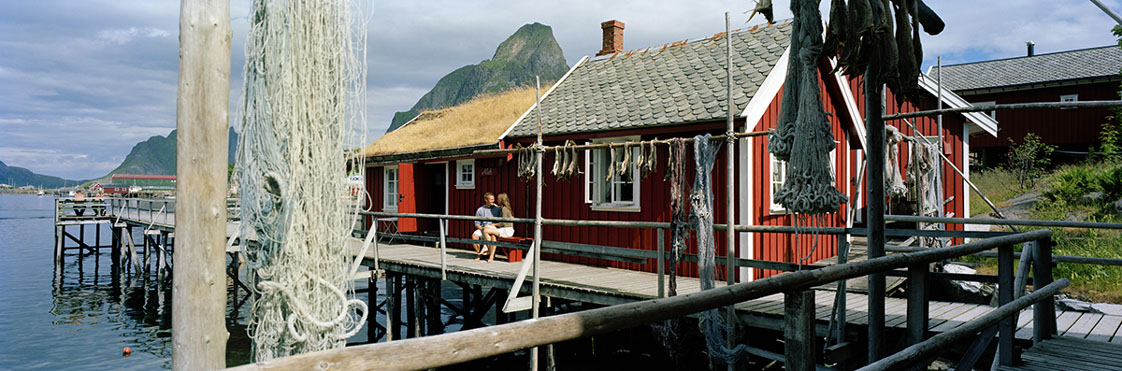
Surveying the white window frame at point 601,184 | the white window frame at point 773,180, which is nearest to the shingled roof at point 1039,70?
the white window frame at point 773,180

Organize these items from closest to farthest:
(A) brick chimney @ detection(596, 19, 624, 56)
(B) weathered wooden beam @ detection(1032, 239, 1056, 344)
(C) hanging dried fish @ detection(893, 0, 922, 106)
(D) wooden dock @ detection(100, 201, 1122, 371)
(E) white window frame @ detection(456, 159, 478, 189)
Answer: (C) hanging dried fish @ detection(893, 0, 922, 106), (B) weathered wooden beam @ detection(1032, 239, 1056, 344), (D) wooden dock @ detection(100, 201, 1122, 371), (E) white window frame @ detection(456, 159, 478, 189), (A) brick chimney @ detection(596, 19, 624, 56)

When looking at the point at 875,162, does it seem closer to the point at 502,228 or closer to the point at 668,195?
the point at 668,195

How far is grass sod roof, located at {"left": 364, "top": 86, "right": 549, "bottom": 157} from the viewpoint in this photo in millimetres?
15602

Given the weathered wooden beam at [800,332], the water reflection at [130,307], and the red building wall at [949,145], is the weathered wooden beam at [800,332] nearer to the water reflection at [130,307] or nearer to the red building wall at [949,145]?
→ the red building wall at [949,145]

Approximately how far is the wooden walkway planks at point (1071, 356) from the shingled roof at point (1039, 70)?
23.8 m

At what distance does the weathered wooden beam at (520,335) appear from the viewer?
5.49 ft

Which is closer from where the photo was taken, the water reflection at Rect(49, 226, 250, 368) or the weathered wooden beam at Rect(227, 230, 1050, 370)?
the weathered wooden beam at Rect(227, 230, 1050, 370)

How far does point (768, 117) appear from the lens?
1044 cm

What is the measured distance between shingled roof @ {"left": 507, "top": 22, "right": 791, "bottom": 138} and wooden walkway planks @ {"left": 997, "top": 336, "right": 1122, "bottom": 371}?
221 inches

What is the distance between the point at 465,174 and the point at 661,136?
222 inches

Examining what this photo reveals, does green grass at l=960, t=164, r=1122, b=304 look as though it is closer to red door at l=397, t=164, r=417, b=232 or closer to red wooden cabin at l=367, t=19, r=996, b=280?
red wooden cabin at l=367, t=19, r=996, b=280

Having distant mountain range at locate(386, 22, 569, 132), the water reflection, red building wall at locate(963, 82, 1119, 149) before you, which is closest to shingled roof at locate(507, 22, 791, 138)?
the water reflection

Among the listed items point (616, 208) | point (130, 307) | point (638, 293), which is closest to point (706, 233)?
point (638, 293)

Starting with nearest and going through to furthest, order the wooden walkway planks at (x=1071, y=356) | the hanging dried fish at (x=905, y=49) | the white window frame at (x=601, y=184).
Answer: the wooden walkway planks at (x=1071, y=356), the hanging dried fish at (x=905, y=49), the white window frame at (x=601, y=184)
